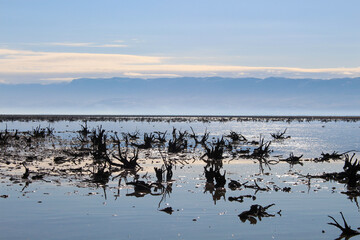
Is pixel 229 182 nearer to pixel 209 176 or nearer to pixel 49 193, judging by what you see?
pixel 209 176

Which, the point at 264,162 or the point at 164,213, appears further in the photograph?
the point at 264,162

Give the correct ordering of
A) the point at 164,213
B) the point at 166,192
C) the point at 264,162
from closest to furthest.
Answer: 1. the point at 164,213
2. the point at 166,192
3. the point at 264,162

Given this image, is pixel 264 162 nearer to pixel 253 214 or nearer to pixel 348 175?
pixel 348 175

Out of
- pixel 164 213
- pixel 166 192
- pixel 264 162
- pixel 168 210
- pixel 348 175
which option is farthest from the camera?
pixel 264 162

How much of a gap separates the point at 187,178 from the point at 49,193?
202 inches

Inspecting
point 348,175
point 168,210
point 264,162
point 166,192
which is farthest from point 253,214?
point 264,162

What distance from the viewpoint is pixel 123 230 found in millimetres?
10336

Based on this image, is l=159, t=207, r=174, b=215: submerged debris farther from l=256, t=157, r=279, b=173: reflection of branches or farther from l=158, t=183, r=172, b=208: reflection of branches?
l=256, t=157, r=279, b=173: reflection of branches

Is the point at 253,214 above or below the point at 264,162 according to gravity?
below

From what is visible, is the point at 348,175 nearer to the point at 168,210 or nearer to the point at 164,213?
the point at 168,210

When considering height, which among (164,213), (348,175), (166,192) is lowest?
(164,213)

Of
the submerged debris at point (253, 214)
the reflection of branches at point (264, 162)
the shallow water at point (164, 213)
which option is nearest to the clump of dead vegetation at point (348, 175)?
the shallow water at point (164, 213)

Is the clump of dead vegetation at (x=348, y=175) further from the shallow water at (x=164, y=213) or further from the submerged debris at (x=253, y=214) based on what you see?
the submerged debris at (x=253, y=214)

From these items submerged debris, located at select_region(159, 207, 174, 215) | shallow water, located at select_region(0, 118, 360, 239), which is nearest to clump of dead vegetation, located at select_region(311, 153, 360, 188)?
shallow water, located at select_region(0, 118, 360, 239)
